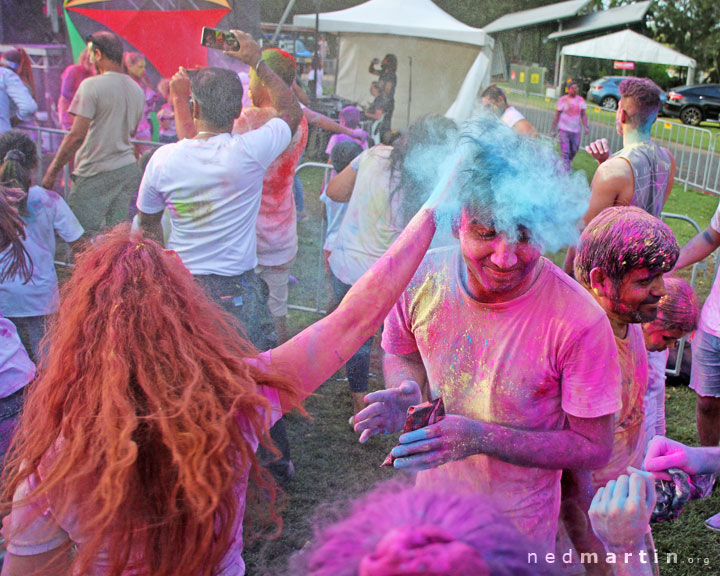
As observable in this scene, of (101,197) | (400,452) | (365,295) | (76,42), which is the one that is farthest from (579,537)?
(76,42)

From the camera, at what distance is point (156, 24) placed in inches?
320

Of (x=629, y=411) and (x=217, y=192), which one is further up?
(x=217, y=192)

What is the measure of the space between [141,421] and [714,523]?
306 centimetres

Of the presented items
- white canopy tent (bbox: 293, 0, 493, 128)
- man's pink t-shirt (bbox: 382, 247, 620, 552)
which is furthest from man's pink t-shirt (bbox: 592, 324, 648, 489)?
white canopy tent (bbox: 293, 0, 493, 128)

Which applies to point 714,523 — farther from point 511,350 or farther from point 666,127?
point 666,127

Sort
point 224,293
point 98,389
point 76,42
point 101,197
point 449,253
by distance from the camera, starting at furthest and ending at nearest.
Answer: point 76,42, point 101,197, point 224,293, point 449,253, point 98,389

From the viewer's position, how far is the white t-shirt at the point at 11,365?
2334 millimetres

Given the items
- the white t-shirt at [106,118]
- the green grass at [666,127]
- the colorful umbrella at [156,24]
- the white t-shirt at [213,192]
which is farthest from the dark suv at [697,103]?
Result: the white t-shirt at [213,192]

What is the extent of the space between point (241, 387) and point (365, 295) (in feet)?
1.43

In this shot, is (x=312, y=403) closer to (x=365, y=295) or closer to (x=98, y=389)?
(x=365, y=295)

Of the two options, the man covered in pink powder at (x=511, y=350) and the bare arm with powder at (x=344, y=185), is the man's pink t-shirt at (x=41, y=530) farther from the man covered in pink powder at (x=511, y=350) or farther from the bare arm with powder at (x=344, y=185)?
the bare arm with powder at (x=344, y=185)

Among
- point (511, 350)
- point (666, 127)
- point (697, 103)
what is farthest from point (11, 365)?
point (697, 103)

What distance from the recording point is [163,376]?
48.9 inches

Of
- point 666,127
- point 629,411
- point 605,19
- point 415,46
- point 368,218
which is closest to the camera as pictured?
point 629,411
